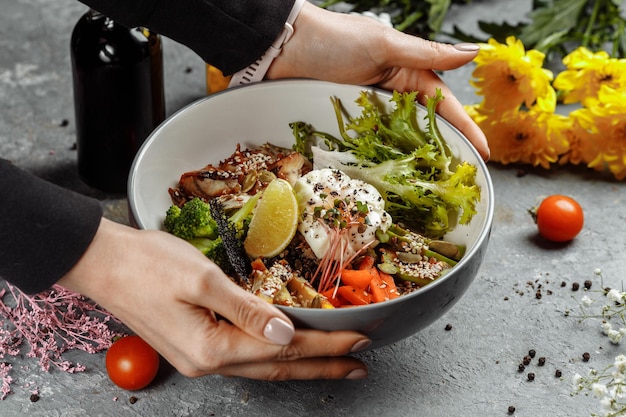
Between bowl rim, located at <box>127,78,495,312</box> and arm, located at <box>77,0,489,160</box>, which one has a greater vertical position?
arm, located at <box>77,0,489,160</box>

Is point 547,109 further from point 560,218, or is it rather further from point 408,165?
point 408,165

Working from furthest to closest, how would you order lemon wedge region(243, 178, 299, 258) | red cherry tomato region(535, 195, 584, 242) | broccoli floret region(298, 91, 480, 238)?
red cherry tomato region(535, 195, 584, 242) → broccoli floret region(298, 91, 480, 238) → lemon wedge region(243, 178, 299, 258)

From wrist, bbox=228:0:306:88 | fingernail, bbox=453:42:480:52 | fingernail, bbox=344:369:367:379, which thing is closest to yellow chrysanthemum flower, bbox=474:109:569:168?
fingernail, bbox=453:42:480:52

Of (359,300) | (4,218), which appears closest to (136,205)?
(4,218)

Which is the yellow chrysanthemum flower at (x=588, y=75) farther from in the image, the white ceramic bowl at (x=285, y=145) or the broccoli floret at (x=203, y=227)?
the broccoli floret at (x=203, y=227)

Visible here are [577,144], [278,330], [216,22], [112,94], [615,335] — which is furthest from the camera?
[577,144]

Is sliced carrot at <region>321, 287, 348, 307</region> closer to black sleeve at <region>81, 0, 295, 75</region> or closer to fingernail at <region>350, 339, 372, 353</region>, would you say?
fingernail at <region>350, 339, 372, 353</region>

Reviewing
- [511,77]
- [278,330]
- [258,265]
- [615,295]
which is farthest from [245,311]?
[511,77]
